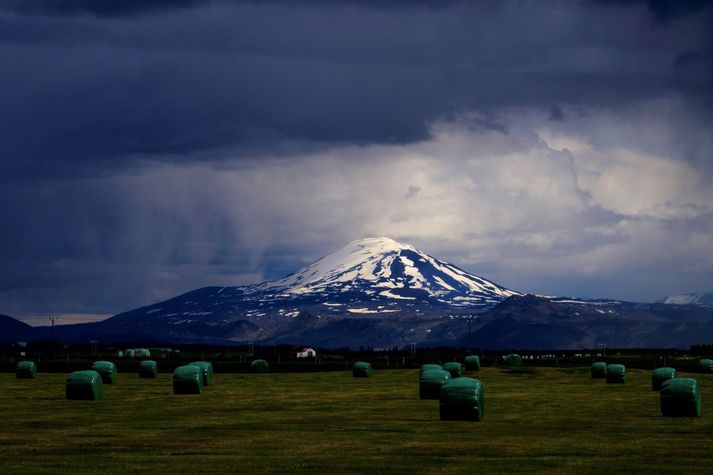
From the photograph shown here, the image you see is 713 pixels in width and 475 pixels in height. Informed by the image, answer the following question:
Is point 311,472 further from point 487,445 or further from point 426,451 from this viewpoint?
point 487,445

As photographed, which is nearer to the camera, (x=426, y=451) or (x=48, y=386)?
(x=426, y=451)

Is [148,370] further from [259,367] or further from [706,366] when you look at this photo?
[706,366]

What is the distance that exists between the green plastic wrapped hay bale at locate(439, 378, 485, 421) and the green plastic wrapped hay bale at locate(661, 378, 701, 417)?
9548 millimetres

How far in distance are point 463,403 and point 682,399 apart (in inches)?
428

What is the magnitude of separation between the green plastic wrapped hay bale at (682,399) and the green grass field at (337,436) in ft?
2.81

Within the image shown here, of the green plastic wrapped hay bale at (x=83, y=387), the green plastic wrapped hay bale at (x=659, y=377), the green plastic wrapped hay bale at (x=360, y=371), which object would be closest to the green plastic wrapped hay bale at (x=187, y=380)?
the green plastic wrapped hay bale at (x=83, y=387)

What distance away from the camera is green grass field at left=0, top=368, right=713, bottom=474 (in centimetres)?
3747

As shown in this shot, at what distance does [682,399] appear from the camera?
56.7 m

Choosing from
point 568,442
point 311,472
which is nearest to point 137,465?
point 311,472

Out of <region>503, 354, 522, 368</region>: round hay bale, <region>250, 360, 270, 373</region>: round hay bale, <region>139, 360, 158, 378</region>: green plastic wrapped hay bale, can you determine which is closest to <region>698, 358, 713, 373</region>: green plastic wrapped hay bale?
<region>503, 354, 522, 368</region>: round hay bale

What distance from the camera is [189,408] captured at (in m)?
63.6

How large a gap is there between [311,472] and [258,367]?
11034 centimetres

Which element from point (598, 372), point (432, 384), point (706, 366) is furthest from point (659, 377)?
point (706, 366)

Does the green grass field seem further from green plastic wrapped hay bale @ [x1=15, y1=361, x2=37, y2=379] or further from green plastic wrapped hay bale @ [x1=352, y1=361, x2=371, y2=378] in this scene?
green plastic wrapped hay bale @ [x1=352, y1=361, x2=371, y2=378]
